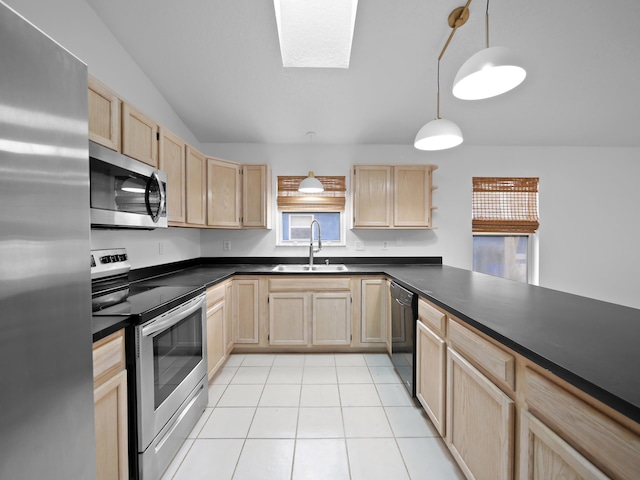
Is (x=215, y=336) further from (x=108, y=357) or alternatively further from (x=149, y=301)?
(x=108, y=357)

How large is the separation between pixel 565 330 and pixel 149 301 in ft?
6.22

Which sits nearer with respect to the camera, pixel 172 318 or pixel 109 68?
pixel 172 318

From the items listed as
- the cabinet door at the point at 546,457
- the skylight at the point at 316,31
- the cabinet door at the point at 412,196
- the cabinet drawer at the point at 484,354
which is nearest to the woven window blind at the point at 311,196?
the cabinet door at the point at 412,196

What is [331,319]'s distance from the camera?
9.14 feet

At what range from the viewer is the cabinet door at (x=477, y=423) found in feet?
3.15

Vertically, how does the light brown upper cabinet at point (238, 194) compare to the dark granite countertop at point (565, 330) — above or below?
above

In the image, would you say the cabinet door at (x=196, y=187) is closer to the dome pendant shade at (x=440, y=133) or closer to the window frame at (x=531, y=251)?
the dome pendant shade at (x=440, y=133)

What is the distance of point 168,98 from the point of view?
2508mm

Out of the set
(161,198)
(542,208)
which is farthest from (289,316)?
(542,208)

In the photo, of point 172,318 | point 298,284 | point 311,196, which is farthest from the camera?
point 311,196

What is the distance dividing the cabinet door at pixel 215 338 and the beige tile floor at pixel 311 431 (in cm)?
17

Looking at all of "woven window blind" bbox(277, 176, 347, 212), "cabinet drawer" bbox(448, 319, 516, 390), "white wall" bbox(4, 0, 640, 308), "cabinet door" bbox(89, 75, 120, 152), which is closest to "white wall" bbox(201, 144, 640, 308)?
"white wall" bbox(4, 0, 640, 308)

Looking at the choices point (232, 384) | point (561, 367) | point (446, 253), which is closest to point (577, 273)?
point (446, 253)

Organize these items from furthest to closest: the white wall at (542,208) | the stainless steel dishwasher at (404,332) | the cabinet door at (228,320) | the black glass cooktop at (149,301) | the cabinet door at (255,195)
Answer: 1. the white wall at (542,208)
2. the cabinet door at (255,195)
3. the cabinet door at (228,320)
4. the stainless steel dishwasher at (404,332)
5. the black glass cooktop at (149,301)
